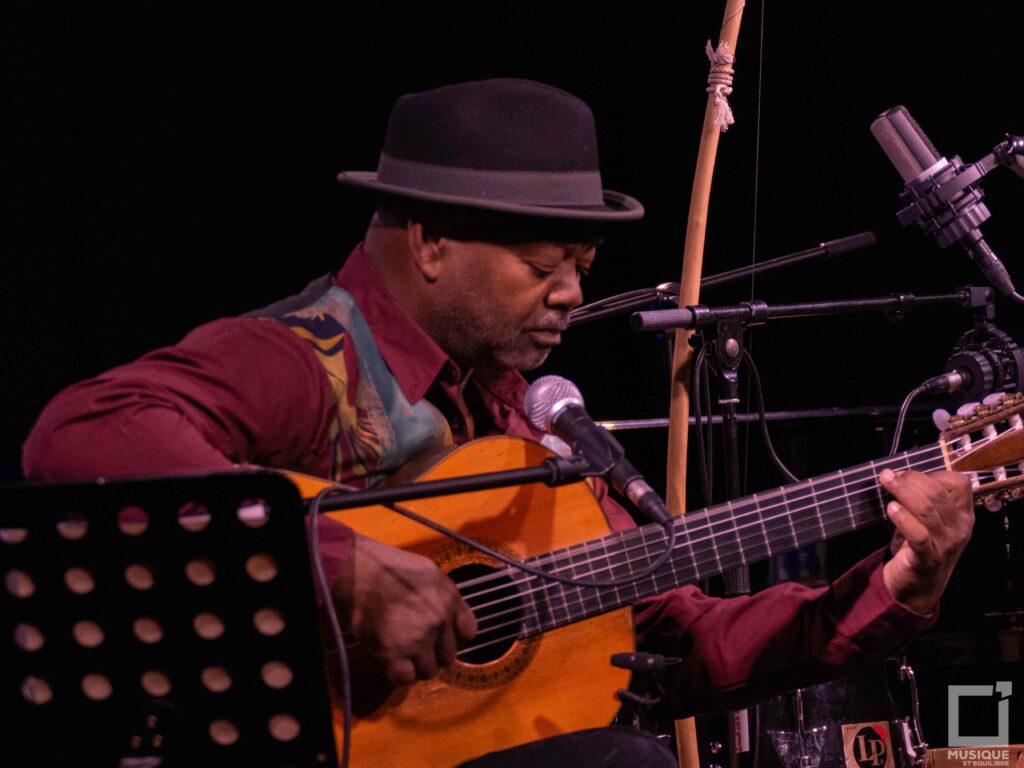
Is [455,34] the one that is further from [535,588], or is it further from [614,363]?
[535,588]

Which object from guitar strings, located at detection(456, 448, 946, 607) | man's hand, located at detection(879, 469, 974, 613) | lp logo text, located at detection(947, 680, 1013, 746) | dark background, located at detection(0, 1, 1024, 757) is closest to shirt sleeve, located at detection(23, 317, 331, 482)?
guitar strings, located at detection(456, 448, 946, 607)

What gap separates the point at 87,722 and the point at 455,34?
11.6ft

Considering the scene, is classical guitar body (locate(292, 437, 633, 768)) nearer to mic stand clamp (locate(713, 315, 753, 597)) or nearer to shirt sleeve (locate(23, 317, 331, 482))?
shirt sleeve (locate(23, 317, 331, 482))

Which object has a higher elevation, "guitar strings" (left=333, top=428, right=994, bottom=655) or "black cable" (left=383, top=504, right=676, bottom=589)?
"black cable" (left=383, top=504, right=676, bottom=589)

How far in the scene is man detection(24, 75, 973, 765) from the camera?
6.05ft

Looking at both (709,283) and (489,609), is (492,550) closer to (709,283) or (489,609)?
(489,609)

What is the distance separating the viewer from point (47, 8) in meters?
3.76

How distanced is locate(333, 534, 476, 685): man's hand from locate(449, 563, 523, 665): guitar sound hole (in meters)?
0.26

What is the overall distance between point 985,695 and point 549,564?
2.69 m

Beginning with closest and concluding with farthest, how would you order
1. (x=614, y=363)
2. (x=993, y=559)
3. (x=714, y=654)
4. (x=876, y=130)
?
(x=714, y=654) < (x=876, y=130) < (x=993, y=559) < (x=614, y=363)

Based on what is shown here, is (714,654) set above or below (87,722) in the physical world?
below

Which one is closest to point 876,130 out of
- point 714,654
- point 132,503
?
point 714,654

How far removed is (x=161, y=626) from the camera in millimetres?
1388

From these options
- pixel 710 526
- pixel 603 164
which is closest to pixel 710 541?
pixel 710 526
